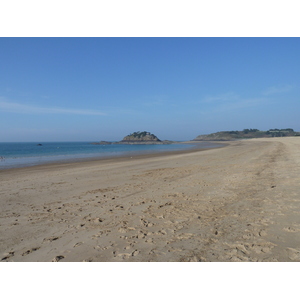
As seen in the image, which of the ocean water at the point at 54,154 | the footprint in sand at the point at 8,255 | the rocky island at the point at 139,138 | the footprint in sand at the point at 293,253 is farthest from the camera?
the rocky island at the point at 139,138

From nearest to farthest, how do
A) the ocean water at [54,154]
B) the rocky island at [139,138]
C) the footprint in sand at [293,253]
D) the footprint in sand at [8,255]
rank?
the footprint in sand at [293,253]
the footprint in sand at [8,255]
the ocean water at [54,154]
the rocky island at [139,138]

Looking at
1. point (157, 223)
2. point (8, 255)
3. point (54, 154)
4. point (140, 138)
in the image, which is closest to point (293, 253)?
point (157, 223)

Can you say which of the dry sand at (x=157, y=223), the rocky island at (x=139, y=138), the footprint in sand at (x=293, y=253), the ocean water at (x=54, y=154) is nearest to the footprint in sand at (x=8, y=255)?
the dry sand at (x=157, y=223)

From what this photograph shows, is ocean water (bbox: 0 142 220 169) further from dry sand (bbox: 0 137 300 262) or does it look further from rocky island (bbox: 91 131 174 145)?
rocky island (bbox: 91 131 174 145)

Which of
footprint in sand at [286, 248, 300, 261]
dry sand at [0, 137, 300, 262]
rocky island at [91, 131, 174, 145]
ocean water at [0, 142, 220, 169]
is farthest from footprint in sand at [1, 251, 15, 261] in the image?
rocky island at [91, 131, 174, 145]

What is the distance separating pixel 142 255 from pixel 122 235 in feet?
2.57

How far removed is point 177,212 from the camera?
504 centimetres

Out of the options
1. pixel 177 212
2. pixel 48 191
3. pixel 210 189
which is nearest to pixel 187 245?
pixel 177 212

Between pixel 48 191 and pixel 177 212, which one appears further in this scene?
pixel 48 191

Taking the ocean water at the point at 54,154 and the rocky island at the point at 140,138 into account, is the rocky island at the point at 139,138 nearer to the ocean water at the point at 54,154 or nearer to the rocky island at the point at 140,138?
the rocky island at the point at 140,138

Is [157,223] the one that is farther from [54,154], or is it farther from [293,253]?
[54,154]

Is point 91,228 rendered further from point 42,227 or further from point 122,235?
point 42,227

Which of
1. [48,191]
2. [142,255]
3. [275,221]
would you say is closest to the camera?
[142,255]

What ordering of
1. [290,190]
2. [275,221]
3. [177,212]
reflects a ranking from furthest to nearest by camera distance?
[290,190], [177,212], [275,221]
